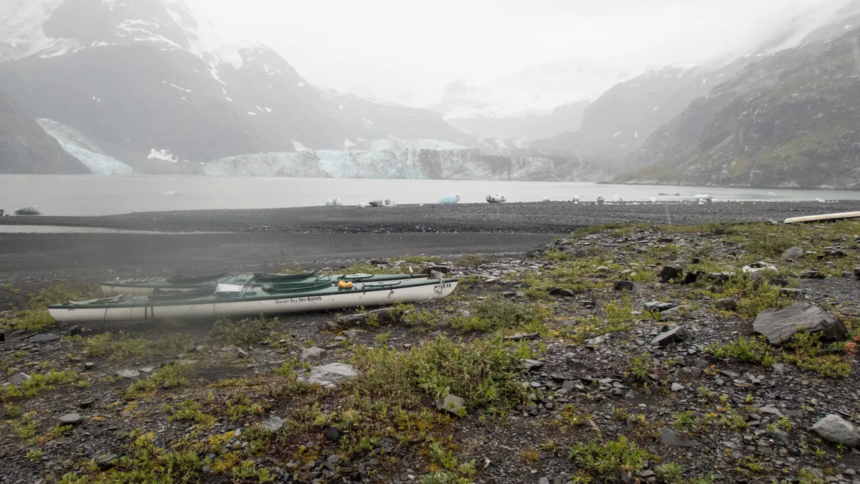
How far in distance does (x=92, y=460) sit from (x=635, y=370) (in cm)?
849

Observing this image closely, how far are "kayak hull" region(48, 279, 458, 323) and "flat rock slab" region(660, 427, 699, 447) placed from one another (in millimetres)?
8612

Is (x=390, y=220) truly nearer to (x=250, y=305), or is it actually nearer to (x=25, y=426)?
(x=250, y=305)

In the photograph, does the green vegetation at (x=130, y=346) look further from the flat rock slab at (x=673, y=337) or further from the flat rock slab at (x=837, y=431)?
the flat rock slab at (x=837, y=431)

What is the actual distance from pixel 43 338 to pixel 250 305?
524cm

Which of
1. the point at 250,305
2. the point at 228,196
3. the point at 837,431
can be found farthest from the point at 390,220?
the point at 228,196

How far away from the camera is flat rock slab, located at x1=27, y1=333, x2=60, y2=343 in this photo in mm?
12352

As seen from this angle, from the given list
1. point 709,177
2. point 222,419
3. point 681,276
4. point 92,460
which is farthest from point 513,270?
point 709,177

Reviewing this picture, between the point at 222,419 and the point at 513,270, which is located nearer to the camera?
the point at 222,419

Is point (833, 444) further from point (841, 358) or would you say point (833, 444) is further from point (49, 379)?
point (49, 379)

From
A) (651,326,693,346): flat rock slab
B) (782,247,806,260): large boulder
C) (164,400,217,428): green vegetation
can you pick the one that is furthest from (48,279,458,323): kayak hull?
(782,247,806,260): large boulder

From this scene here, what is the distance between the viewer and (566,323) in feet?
37.6

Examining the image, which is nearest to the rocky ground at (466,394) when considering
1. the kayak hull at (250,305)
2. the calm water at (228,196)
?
the kayak hull at (250,305)

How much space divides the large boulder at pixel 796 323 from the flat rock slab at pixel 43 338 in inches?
661

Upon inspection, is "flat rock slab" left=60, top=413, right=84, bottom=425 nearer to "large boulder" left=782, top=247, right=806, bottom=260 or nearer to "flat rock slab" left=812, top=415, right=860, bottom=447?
"flat rock slab" left=812, top=415, right=860, bottom=447
